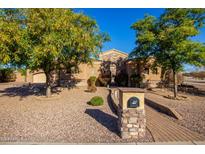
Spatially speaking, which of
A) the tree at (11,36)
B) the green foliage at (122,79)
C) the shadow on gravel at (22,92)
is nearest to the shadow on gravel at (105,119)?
the tree at (11,36)

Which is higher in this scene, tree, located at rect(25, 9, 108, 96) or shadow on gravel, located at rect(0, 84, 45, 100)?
tree, located at rect(25, 9, 108, 96)

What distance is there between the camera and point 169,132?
21.5ft

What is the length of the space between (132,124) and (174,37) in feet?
32.3

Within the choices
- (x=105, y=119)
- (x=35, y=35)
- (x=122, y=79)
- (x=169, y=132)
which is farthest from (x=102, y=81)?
(x=169, y=132)

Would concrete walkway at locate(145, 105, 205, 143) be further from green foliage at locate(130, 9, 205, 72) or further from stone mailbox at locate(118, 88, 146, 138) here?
green foliage at locate(130, 9, 205, 72)

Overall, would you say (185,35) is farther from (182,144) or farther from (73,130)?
(73,130)

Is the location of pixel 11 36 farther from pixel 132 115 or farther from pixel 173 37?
pixel 173 37

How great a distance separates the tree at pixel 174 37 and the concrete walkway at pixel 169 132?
729 cm

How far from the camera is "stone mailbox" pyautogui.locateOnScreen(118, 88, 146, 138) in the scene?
609 centimetres

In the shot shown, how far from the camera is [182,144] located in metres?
5.45

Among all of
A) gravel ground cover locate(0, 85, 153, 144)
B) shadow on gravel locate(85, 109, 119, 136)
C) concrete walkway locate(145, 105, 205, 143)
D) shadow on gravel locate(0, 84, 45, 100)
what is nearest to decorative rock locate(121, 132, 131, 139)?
gravel ground cover locate(0, 85, 153, 144)

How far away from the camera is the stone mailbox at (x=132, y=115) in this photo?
6.09 metres

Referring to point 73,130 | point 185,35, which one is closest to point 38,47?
point 73,130

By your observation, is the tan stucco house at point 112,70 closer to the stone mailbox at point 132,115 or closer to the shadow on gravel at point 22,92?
the shadow on gravel at point 22,92
